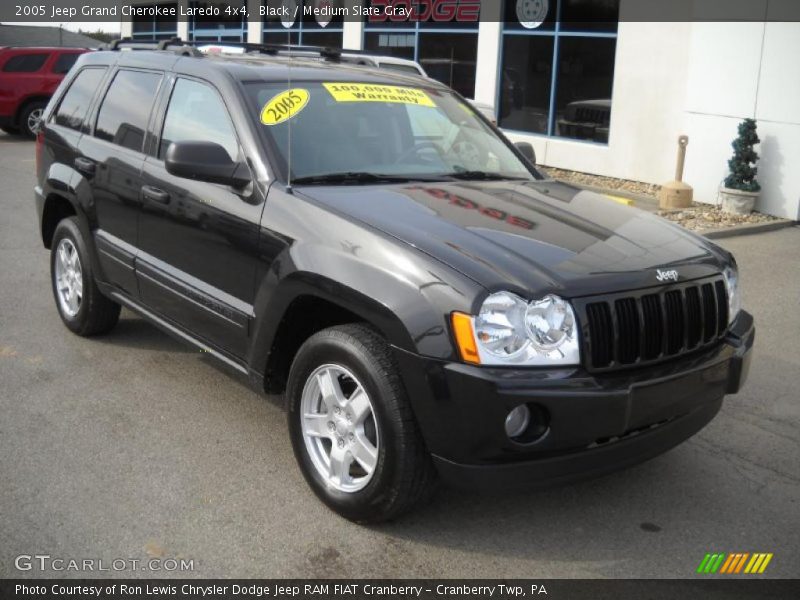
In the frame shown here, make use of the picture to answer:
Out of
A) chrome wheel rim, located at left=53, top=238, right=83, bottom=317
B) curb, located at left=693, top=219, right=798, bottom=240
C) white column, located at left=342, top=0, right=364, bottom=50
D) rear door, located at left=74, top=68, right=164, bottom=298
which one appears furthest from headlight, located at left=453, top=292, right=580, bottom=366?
white column, located at left=342, top=0, right=364, bottom=50

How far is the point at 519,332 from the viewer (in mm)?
3223

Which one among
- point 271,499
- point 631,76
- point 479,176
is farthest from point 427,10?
point 271,499

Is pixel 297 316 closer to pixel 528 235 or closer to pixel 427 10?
pixel 528 235

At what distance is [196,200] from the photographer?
14.5ft

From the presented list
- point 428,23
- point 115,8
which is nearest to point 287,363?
point 428,23

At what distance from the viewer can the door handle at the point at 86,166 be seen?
213 inches

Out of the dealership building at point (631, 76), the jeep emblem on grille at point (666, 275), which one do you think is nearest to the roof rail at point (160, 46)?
the jeep emblem on grille at point (666, 275)

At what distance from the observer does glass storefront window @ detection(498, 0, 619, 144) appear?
14672 millimetres

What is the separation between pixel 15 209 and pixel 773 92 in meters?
9.83

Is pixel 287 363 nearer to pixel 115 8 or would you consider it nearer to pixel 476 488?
pixel 476 488

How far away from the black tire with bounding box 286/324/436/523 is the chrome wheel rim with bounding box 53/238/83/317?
2699mm

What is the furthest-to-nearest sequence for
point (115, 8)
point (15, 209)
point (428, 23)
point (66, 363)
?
point (115, 8), point (428, 23), point (15, 209), point (66, 363)

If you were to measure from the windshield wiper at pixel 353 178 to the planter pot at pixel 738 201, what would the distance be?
8255 millimetres

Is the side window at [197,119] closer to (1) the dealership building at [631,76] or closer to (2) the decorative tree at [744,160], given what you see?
(2) the decorative tree at [744,160]
